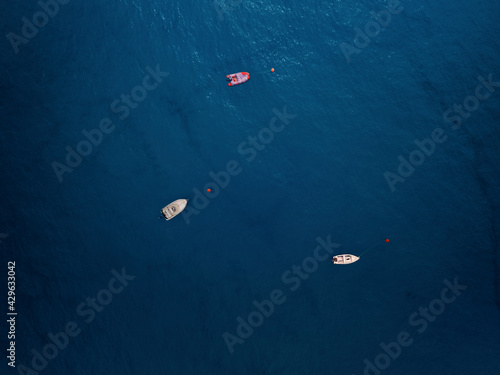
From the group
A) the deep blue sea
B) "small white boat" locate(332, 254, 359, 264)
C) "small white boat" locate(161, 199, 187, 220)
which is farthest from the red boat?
"small white boat" locate(332, 254, 359, 264)

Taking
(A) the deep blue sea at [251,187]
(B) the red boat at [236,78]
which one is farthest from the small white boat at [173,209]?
(B) the red boat at [236,78]

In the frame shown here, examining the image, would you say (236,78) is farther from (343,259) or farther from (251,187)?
(343,259)

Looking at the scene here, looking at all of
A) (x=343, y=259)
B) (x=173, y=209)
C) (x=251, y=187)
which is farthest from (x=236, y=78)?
(x=343, y=259)

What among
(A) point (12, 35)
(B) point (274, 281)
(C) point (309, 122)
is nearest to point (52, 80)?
(A) point (12, 35)

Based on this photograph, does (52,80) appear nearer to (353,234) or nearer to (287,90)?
(287,90)

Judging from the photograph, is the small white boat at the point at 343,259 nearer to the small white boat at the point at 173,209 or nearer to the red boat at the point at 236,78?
the small white boat at the point at 173,209

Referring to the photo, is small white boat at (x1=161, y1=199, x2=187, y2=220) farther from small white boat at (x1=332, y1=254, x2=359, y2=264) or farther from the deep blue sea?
small white boat at (x1=332, y1=254, x2=359, y2=264)
